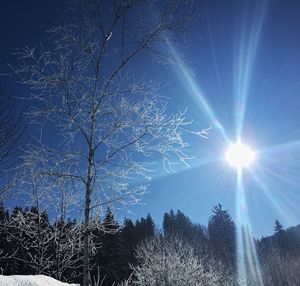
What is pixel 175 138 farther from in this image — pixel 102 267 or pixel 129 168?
pixel 102 267

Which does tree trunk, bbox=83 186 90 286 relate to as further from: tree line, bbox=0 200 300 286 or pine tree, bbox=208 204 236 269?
pine tree, bbox=208 204 236 269

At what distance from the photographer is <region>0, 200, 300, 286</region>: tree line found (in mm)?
9587

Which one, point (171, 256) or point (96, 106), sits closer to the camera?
point (96, 106)

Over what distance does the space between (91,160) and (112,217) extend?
96 cm

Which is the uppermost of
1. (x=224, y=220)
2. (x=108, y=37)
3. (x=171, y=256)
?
(x=224, y=220)

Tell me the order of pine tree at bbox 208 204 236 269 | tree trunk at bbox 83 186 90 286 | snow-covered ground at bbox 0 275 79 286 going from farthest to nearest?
pine tree at bbox 208 204 236 269 → tree trunk at bbox 83 186 90 286 → snow-covered ground at bbox 0 275 79 286

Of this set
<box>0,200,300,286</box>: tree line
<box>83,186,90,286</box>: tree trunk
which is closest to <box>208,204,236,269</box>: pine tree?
<box>0,200,300,286</box>: tree line

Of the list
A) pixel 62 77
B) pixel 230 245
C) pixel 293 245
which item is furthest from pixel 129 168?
pixel 293 245

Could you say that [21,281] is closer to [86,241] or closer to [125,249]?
[86,241]

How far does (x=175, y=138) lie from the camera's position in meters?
5.20

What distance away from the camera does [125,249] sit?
42.1 metres

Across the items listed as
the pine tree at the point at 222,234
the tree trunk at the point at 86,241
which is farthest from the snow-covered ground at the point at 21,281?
the pine tree at the point at 222,234

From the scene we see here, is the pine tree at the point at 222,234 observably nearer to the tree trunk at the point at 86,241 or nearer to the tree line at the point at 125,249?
the tree line at the point at 125,249

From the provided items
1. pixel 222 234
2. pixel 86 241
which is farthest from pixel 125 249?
pixel 86 241
